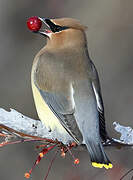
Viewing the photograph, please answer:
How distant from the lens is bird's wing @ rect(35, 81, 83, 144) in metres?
3.47

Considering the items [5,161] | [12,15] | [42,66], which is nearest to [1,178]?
[5,161]

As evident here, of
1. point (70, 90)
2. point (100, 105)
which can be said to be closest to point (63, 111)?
point (70, 90)

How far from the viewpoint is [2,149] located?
22.7ft

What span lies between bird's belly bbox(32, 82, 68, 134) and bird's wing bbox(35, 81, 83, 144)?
1.6 inches

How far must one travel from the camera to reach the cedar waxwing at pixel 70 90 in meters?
3.49

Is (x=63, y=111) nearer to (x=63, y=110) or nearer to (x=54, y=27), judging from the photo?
(x=63, y=110)

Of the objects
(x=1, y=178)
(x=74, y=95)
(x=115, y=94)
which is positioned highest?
(x=74, y=95)

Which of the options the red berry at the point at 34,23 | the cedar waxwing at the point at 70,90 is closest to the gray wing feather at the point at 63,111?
the cedar waxwing at the point at 70,90

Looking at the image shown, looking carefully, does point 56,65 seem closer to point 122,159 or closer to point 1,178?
point 122,159

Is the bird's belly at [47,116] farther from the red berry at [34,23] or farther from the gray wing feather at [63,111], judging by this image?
the red berry at [34,23]

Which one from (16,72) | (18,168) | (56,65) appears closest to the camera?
(56,65)

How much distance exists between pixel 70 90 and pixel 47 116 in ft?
0.92

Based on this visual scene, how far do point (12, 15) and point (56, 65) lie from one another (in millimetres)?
3871

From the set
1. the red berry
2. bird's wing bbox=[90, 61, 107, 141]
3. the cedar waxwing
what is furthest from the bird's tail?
the red berry
